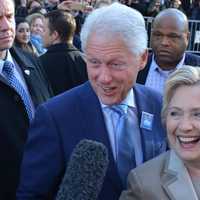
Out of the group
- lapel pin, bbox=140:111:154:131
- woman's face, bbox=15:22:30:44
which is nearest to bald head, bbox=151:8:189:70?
lapel pin, bbox=140:111:154:131

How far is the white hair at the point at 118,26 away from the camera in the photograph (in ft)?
6.61

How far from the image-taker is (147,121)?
2283 millimetres

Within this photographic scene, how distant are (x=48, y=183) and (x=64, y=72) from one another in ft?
10.4

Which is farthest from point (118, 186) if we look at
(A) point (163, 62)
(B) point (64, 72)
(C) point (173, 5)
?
(C) point (173, 5)

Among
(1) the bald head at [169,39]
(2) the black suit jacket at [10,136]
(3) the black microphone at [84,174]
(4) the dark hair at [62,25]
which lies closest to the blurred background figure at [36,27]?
(4) the dark hair at [62,25]

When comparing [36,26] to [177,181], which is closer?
[177,181]

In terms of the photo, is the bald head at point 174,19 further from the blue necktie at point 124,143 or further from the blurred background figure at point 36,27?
the blurred background figure at point 36,27

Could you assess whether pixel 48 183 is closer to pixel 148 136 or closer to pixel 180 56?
pixel 148 136

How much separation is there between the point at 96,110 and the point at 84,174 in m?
0.83

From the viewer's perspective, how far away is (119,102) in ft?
7.18

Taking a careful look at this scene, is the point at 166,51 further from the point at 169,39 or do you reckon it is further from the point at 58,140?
the point at 58,140

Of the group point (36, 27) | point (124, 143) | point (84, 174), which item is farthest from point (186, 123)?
point (36, 27)

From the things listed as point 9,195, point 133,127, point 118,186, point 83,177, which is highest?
point 83,177

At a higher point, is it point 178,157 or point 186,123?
point 186,123
